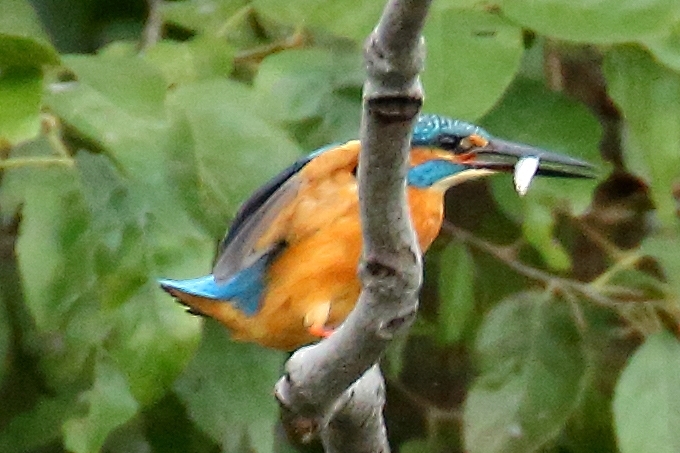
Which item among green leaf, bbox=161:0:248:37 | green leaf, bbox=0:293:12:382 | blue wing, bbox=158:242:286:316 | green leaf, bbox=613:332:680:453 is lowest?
green leaf, bbox=613:332:680:453

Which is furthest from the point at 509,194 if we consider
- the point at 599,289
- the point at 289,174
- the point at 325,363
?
the point at 325,363

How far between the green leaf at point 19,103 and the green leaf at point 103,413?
0.94 feet

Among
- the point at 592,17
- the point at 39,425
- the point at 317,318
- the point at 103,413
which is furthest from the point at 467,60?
the point at 39,425

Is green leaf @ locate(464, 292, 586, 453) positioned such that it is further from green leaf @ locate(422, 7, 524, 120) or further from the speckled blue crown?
the speckled blue crown

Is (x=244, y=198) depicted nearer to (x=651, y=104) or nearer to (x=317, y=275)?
(x=317, y=275)

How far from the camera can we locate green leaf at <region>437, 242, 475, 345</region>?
164cm

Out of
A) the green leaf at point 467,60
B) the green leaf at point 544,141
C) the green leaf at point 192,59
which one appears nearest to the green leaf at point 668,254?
the green leaf at point 544,141

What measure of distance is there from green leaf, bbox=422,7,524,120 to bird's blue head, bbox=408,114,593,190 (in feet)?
0.52

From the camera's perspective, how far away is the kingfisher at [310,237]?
1.14m

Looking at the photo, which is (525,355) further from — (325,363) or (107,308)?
(325,363)

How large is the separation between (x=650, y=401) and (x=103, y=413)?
0.60 m

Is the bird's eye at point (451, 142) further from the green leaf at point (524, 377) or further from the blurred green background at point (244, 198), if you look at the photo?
the green leaf at point (524, 377)

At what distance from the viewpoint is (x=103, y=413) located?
1.36 m

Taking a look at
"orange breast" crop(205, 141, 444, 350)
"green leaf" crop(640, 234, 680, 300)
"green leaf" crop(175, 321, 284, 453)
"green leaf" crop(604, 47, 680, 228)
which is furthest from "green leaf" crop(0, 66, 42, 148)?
"green leaf" crop(640, 234, 680, 300)
